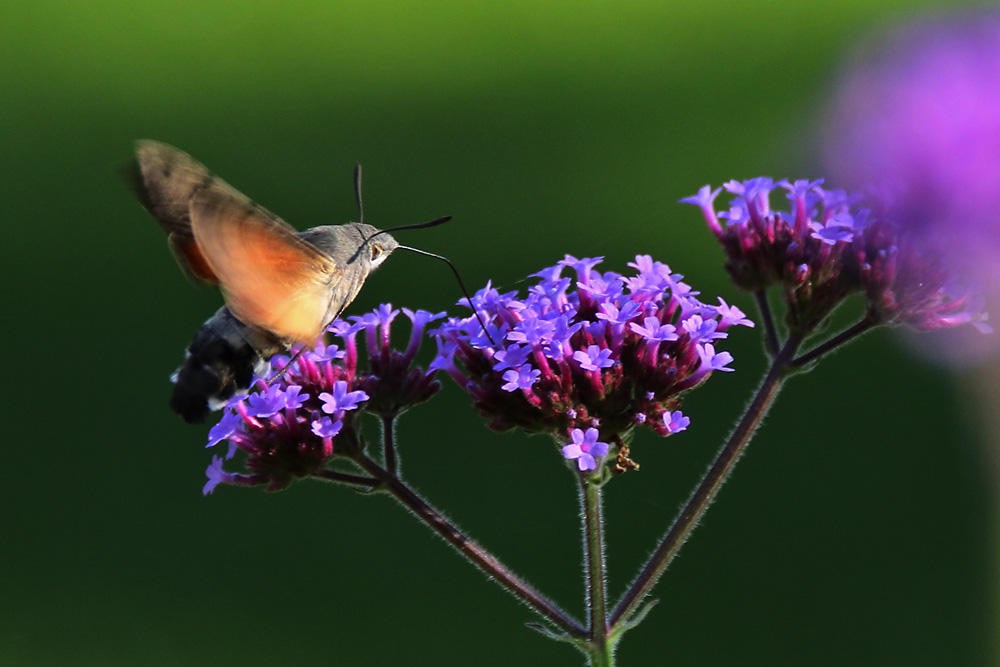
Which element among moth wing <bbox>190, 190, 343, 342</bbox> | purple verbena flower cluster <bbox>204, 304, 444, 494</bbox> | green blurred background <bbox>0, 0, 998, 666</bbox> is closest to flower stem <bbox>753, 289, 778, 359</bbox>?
purple verbena flower cluster <bbox>204, 304, 444, 494</bbox>

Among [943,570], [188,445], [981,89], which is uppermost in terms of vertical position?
[981,89]

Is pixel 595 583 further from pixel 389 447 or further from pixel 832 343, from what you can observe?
pixel 832 343

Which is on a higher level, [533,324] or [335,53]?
[533,324]

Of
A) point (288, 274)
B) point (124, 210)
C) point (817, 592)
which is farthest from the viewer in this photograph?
point (124, 210)

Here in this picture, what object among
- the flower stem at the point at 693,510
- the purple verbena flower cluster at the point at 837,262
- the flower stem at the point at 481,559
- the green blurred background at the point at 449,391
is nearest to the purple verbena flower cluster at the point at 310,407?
the flower stem at the point at 481,559

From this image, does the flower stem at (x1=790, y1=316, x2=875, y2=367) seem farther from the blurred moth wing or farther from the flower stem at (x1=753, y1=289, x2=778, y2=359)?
the blurred moth wing

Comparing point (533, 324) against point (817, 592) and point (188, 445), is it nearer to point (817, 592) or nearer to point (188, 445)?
point (817, 592)

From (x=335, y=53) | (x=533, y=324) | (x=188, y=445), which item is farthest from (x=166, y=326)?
(x=533, y=324)
